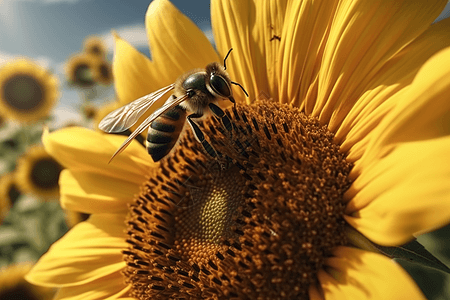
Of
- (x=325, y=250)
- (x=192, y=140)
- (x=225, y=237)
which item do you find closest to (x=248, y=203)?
(x=225, y=237)

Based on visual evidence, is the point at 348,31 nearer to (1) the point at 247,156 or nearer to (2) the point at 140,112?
(1) the point at 247,156

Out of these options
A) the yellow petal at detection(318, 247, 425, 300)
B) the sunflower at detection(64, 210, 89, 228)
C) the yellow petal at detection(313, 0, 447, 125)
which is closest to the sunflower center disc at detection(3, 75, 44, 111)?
the sunflower at detection(64, 210, 89, 228)

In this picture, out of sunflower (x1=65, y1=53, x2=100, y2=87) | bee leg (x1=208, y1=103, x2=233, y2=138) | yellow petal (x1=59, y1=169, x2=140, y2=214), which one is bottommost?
yellow petal (x1=59, y1=169, x2=140, y2=214)

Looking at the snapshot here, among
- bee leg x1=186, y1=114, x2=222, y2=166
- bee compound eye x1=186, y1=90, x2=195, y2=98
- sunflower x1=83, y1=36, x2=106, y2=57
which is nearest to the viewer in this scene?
bee leg x1=186, y1=114, x2=222, y2=166

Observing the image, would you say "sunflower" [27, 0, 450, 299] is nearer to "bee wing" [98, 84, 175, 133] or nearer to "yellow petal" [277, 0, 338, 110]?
"yellow petal" [277, 0, 338, 110]

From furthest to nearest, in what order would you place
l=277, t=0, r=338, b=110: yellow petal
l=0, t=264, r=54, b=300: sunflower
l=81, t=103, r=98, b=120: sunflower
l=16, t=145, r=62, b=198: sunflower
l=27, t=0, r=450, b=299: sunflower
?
l=81, t=103, r=98, b=120: sunflower → l=16, t=145, r=62, b=198: sunflower → l=0, t=264, r=54, b=300: sunflower → l=277, t=0, r=338, b=110: yellow petal → l=27, t=0, r=450, b=299: sunflower

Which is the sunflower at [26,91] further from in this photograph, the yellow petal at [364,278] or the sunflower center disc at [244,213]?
the yellow petal at [364,278]

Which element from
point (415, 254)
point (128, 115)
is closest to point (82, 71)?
point (128, 115)

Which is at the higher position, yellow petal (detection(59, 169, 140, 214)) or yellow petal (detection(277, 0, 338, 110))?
yellow petal (detection(277, 0, 338, 110))
